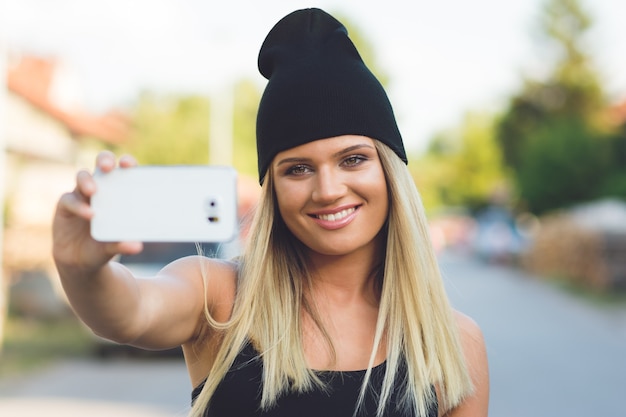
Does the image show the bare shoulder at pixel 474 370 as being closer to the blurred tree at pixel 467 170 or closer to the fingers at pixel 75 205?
the fingers at pixel 75 205

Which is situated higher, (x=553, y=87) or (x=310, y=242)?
(x=553, y=87)

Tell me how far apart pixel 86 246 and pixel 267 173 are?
81 centimetres

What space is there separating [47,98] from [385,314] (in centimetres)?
3770

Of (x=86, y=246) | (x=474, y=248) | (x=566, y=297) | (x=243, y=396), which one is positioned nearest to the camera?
(x=86, y=246)

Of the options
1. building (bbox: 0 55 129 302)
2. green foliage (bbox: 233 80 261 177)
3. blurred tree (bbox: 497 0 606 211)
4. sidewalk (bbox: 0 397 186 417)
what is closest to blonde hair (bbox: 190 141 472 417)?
sidewalk (bbox: 0 397 186 417)

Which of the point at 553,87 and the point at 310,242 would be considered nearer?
the point at 310,242

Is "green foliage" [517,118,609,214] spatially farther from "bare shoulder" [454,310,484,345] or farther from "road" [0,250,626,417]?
"bare shoulder" [454,310,484,345]

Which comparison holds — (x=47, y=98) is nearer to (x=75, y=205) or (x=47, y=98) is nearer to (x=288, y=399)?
(x=288, y=399)

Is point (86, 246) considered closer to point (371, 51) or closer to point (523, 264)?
point (523, 264)

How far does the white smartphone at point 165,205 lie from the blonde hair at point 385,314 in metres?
0.63

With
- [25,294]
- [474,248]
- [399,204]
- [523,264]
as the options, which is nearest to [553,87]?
[474,248]

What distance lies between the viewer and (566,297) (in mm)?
18812

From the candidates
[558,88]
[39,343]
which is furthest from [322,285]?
[558,88]

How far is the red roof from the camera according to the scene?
28.3 meters
